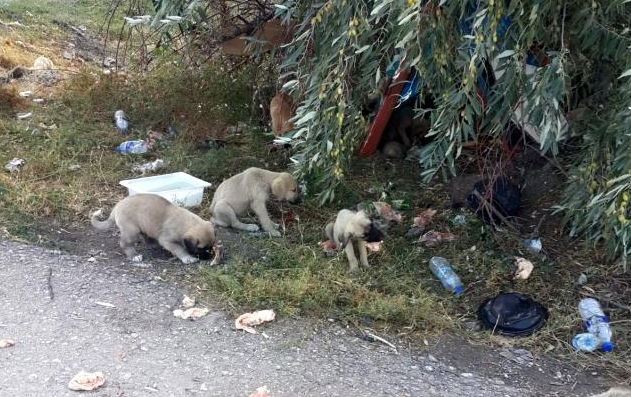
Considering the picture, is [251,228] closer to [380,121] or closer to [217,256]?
[217,256]

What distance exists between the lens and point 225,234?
6160 mm

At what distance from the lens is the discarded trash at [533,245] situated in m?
5.98

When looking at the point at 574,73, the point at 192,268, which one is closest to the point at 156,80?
the point at 192,268

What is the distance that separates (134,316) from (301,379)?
124cm

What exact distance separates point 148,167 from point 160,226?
196 centimetres

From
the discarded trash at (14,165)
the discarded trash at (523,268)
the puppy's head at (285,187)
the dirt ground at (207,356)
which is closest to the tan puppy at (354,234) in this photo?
the puppy's head at (285,187)

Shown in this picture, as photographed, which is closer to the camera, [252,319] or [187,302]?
[252,319]

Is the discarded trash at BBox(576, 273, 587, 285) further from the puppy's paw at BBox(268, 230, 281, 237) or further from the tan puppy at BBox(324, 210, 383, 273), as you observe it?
the puppy's paw at BBox(268, 230, 281, 237)

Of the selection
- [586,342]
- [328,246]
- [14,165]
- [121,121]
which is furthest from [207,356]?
[121,121]

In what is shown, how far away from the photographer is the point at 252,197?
623 centimetres

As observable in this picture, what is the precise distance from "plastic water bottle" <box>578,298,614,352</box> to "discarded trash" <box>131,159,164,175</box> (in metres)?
4.19

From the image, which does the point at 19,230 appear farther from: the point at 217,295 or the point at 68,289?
the point at 217,295

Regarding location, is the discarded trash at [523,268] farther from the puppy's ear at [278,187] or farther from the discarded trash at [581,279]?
the puppy's ear at [278,187]

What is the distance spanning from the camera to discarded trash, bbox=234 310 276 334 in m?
4.66
